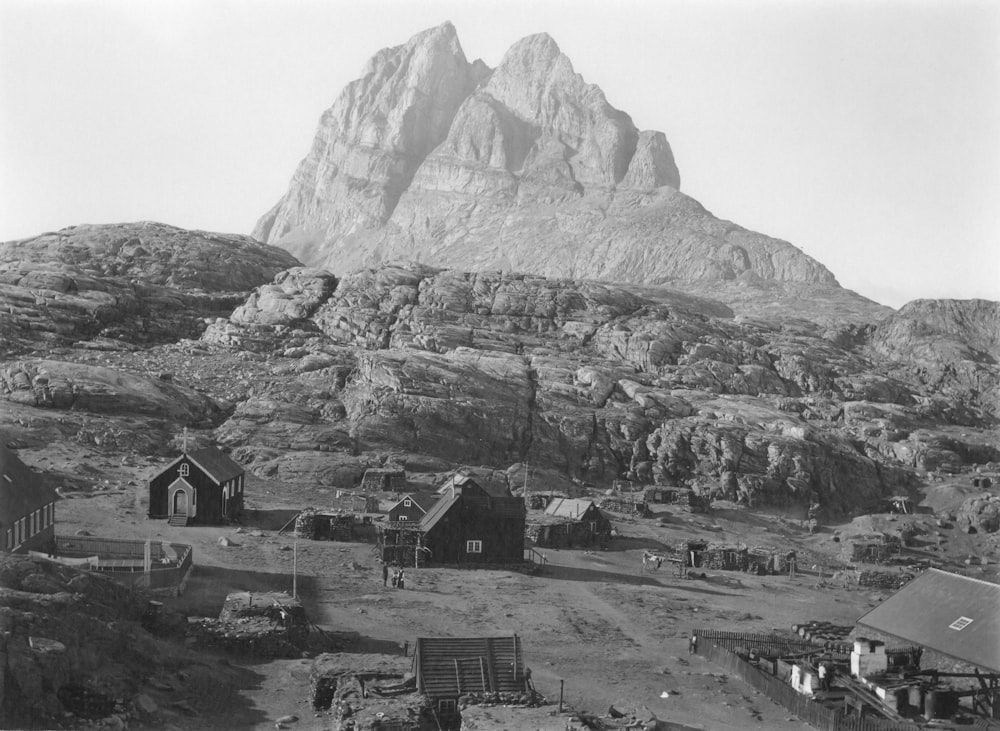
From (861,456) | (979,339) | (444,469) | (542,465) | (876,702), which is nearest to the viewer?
(876,702)

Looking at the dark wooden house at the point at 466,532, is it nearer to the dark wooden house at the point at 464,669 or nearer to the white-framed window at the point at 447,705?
the dark wooden house at the point at 464,669

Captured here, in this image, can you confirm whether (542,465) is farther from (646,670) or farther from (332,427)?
(646,670)

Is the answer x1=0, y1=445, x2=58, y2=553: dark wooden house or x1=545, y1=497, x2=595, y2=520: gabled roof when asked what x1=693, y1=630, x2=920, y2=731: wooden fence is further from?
x1=0, y1=445, x2=58, y2=553: dark wooden house

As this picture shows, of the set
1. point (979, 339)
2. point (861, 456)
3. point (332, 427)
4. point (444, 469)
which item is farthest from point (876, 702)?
point (979, 339)

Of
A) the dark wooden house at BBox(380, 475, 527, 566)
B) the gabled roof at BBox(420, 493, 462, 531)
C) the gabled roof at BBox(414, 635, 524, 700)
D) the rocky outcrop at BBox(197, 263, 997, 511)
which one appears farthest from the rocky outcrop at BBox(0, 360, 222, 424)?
the gabled roof at BBox(414, 635, 524, 700)

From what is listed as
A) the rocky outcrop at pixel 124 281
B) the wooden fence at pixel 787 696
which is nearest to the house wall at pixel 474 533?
the wooden fence at pixel 787 696
